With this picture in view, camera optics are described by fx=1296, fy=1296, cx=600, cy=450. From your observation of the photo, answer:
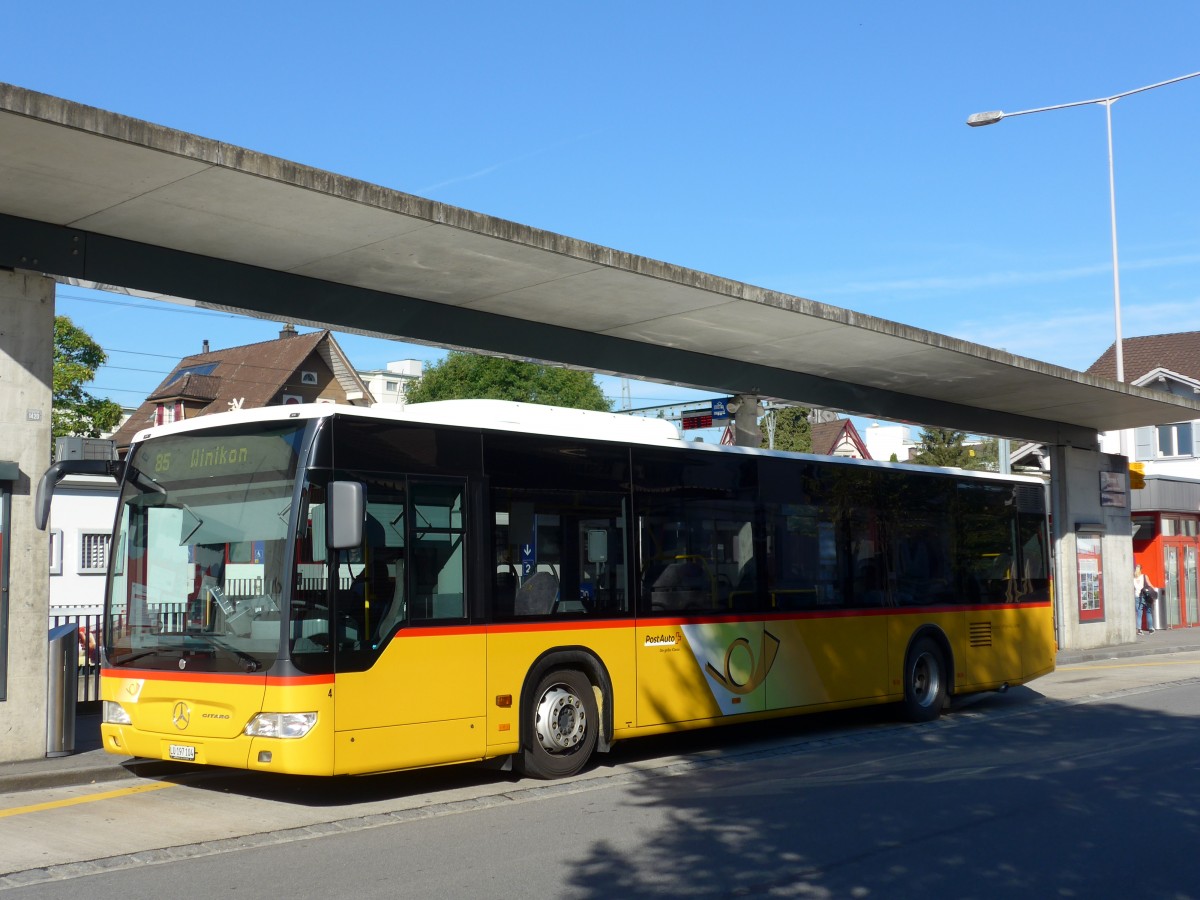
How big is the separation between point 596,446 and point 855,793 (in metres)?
3.72

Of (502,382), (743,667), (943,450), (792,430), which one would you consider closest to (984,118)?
(743,667)

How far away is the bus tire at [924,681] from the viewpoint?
15.4 m

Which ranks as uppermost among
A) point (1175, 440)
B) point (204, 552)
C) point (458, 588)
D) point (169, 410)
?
point (169, 410)

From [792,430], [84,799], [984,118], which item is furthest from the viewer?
[792,430]

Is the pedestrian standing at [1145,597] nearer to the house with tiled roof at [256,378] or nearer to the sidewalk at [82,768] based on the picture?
the sidewalk at [82,768]

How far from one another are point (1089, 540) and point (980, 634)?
13605 mm

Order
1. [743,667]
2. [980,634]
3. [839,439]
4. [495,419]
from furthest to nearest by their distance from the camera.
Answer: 1. [839,439]
2. [980,634]
3. [743,667]
4. [495,419]

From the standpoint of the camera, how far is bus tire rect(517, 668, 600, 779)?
1077 cm

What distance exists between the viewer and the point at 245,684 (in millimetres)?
9141

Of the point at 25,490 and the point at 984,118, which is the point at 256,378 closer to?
the point at 984,118

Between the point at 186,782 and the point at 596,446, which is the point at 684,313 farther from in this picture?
the point at 186,782

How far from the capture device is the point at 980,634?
16.6 meters

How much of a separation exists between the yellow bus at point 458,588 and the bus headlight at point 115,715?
0.02 meters

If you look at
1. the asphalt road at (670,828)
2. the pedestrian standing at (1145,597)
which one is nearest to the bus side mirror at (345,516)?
the asphalt road at (670,828)
